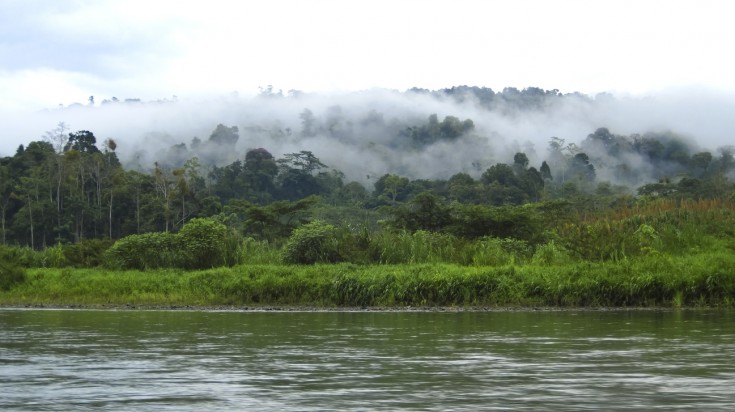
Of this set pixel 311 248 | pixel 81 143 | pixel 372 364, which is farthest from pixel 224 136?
pixel 372 364

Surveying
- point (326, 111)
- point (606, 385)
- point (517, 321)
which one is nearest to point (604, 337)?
point (517, 321)

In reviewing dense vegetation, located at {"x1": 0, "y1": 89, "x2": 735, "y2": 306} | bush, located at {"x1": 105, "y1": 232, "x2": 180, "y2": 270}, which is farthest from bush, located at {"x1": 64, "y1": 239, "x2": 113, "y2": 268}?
bush, located at {"x1": 105, "y1": 232, "x2": 180, "y2": 270}

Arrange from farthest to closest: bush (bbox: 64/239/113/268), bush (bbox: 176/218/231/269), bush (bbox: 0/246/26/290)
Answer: bush (bbox: 64/239/113/268), bush (bbox: 176/218/231/269), bush (bbox: 0/246/26/290)

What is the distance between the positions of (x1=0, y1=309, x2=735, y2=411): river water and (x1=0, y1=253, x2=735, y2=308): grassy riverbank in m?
3.80

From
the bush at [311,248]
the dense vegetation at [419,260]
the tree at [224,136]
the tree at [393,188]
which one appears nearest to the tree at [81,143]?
the tree at [393,188]

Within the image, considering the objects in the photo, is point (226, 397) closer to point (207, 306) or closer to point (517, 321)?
point (517, 321)

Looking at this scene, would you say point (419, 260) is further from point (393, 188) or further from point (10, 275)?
point (393, 188)

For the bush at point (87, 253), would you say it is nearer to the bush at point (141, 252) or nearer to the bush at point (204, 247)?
the bush at point (141, 252)

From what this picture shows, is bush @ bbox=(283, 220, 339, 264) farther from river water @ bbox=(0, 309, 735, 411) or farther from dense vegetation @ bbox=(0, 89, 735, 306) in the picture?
river water @ bbox=(0, 309, 735, 411)

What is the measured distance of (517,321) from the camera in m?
20.2

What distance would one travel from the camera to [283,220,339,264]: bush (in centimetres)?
3075

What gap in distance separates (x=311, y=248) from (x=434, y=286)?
6.74m

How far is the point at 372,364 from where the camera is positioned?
42.1 ft

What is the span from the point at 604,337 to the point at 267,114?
18055cm
